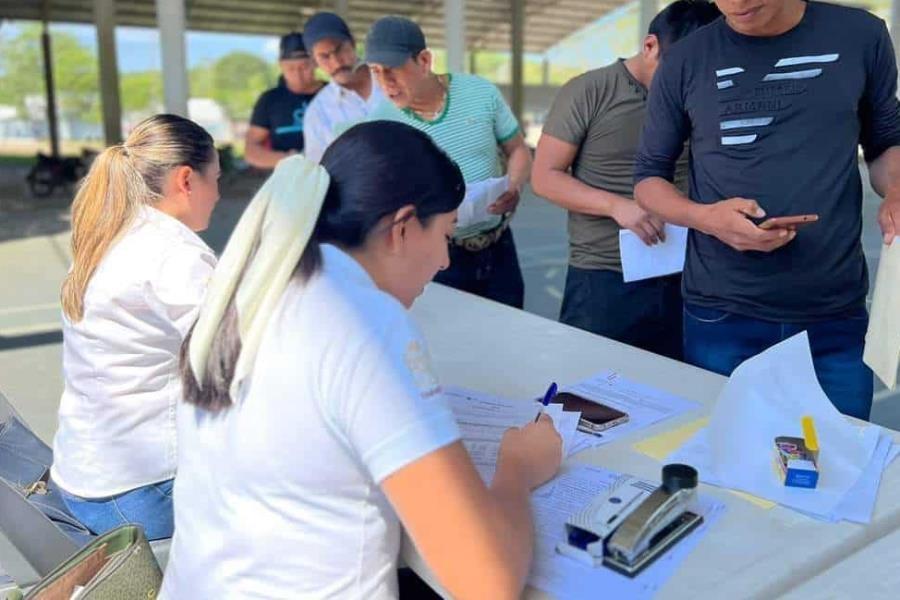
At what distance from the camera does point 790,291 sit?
5.27 ft

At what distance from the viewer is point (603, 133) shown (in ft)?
6.77

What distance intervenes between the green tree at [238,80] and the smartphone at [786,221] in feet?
77.4

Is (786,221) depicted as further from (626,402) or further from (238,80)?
(238,80)

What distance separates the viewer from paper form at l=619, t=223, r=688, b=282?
6.26 ft

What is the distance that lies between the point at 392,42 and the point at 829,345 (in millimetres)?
1346

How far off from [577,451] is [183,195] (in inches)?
36.7

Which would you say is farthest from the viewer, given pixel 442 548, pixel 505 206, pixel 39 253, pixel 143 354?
pixel 39 253

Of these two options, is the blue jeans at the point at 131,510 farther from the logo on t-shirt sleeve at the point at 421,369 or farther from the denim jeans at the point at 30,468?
the logo on t-shirt sleeve at the point at 421,369

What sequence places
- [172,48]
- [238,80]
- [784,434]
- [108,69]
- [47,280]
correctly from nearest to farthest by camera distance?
[784,434]
[47,280]
[172,48]
[108,69]
[238,80]

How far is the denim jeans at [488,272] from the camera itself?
2488mm

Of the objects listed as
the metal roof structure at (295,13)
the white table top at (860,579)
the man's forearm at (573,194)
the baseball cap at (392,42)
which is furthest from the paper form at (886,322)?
the metal roof structure at (295,13)

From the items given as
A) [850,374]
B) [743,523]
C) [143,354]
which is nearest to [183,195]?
[143,354]

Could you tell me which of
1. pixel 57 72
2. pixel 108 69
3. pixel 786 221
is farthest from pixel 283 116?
pixel 57 72

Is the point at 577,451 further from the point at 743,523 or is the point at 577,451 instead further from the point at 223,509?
the point at 223,509
